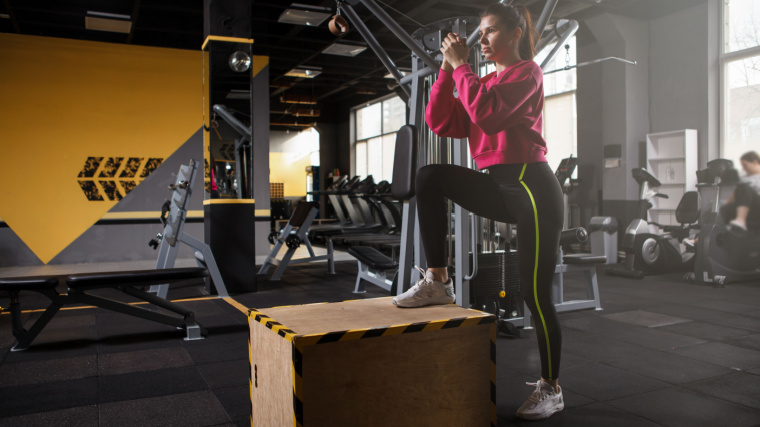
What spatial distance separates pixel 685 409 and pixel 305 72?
31.0 ft

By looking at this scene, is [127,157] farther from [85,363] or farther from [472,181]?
[472,181]

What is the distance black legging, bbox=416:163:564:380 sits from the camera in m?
1.75

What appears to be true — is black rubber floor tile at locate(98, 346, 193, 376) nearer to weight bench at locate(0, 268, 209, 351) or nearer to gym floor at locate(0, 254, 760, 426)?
gym floor at locate(0, 254, 760, 426)

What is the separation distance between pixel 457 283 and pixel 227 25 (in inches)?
133

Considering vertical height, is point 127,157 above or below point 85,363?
above

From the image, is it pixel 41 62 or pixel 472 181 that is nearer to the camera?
pixel 472 181

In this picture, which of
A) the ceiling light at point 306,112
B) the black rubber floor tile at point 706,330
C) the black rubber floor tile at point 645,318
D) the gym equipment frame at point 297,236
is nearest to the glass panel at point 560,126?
the gym equipment frame at point 297,236

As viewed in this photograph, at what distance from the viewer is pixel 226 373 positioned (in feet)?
8.43

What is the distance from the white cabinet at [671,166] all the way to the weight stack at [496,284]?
13.7ft

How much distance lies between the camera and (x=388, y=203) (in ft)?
28.4

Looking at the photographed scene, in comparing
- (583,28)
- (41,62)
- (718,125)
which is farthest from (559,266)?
(41,62)

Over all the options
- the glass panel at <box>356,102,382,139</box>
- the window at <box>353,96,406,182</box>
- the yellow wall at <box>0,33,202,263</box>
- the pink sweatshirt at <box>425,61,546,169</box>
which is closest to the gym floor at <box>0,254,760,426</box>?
the pink sweatshirt at <box>425,61,546,169</box>

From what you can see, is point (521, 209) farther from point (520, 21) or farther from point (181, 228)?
point (181, 228)

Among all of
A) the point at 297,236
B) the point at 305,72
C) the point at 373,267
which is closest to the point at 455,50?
the point at 373,267
